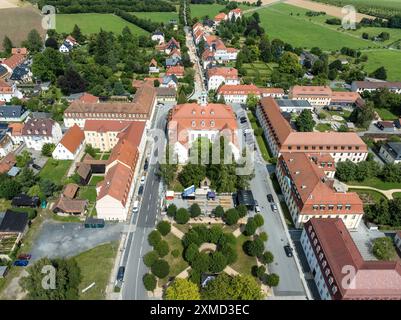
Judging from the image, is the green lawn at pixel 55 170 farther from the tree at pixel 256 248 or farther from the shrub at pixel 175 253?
the tree at pixel 256 248

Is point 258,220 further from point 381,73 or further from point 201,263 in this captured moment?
point 381,73

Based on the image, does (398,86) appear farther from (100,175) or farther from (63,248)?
(63,248)

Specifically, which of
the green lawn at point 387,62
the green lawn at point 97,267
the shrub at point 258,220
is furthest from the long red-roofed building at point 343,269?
the green lawn at point 387,62

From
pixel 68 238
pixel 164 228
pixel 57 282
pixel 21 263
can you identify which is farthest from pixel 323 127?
pixel 21 263

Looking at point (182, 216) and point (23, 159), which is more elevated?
point (182, 216)

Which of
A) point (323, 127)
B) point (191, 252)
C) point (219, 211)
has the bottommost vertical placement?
point (191, 252)
